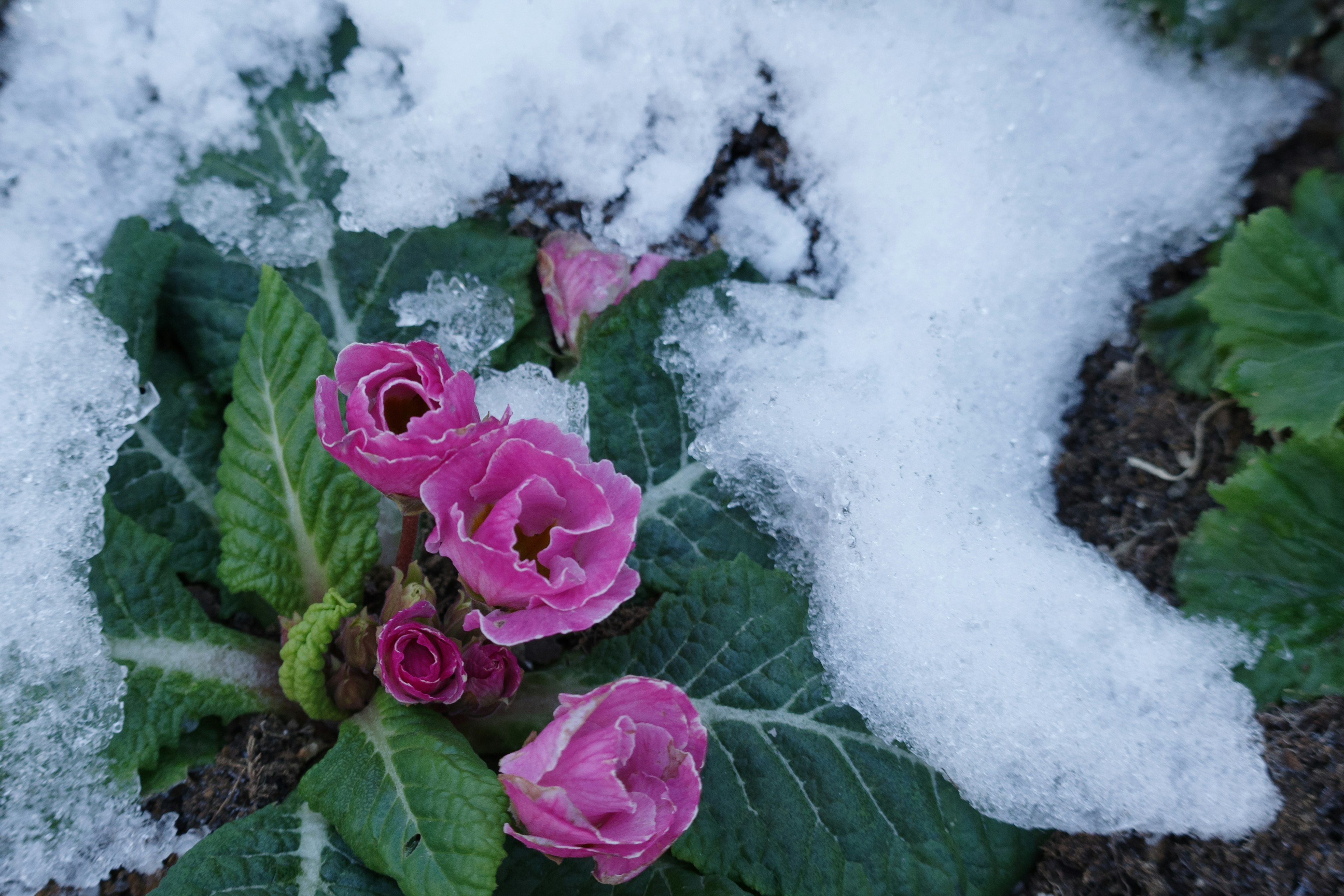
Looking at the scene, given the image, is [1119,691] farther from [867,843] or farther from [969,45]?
[969,45]

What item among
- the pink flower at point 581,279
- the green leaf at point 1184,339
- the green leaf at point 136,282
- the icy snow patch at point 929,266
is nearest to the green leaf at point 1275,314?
the green leaf at point 1184,339

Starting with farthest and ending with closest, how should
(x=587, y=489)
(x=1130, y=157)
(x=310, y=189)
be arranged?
(x=1130, y=157) → (x=310, y=189) → (x=587, y=489)

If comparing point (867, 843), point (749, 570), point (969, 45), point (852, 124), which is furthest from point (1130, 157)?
point (867, 843)

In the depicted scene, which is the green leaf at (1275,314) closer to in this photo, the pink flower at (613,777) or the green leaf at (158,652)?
the pink flower at (613,777)

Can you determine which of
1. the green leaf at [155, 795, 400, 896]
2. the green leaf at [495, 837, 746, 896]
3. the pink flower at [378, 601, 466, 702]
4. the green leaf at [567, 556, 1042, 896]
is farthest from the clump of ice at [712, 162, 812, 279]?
the green leaf at [155, 795, 400, 896]

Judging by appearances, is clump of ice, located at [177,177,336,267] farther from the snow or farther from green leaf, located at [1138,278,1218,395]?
green leaf, located at [1138,278,1218,395]

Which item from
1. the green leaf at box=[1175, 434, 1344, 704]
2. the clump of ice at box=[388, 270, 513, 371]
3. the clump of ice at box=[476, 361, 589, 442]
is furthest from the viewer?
the clump of ice at box=[388, 270, 513, 371]

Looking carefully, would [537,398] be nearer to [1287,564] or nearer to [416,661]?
[416,661]
